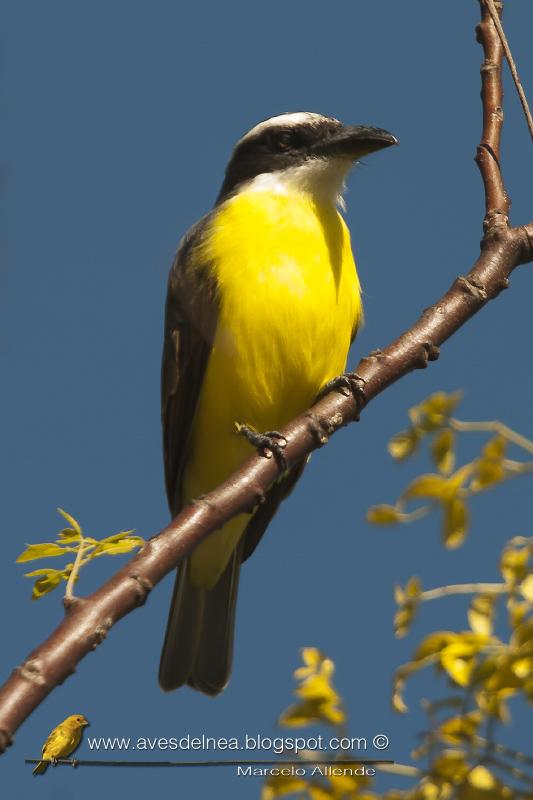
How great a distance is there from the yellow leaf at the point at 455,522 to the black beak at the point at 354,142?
3005 mm

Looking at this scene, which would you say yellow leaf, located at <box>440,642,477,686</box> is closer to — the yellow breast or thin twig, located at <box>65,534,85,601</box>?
thin twig, located at <box>65,534,85,601</box>

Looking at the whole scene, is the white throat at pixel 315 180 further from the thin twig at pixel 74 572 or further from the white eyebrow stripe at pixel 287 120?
the thin twig at pixel 74 572

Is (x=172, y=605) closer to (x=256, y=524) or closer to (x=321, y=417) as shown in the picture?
(x=256, y=524)

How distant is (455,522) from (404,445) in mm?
262

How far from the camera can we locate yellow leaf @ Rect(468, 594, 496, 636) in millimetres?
2094

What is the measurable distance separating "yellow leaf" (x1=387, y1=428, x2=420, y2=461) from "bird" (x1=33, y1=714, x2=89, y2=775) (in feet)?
2.98

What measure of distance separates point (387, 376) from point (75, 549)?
1.18m

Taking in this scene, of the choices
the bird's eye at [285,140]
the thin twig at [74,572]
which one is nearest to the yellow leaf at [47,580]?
the thin twig at [74,572]

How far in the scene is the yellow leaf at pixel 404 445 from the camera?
2500mm

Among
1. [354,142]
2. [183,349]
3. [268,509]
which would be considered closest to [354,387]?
[183,349]

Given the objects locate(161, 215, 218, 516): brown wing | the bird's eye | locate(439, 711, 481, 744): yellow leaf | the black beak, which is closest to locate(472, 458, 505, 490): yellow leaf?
locate(439, 711, 481, 744): yellow leaf

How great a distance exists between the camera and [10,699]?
6.62ft

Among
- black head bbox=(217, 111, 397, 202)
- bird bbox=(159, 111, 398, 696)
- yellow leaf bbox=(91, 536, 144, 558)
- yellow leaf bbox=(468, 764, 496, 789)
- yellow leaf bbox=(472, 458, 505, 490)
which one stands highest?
black head bbox=(217, 111, 397, 202)

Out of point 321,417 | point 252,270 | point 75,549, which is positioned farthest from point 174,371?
point 75,549
